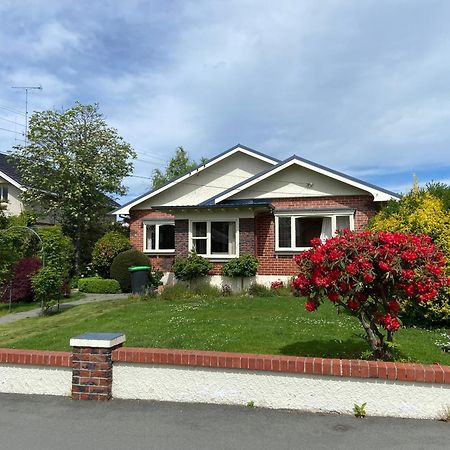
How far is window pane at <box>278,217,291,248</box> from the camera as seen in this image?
54.2ft

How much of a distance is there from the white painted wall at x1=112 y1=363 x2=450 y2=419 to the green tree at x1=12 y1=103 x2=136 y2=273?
19220 mm

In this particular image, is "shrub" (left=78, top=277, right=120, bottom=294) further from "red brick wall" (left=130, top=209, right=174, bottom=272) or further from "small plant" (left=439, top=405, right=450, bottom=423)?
"small plant" (left=439, top=405, right=450, bottom=423)

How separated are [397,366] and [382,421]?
517 millimetres

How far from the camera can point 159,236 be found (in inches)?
787

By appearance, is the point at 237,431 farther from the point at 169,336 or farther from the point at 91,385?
the point at 169,336

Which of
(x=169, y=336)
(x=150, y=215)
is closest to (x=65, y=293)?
(x=150, y=215)

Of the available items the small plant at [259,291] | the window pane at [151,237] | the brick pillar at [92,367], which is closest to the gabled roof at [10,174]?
the window pane at [151,237]

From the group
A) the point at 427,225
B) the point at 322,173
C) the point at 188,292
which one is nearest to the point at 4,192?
the point at 188,292

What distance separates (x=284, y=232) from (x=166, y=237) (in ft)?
18.9

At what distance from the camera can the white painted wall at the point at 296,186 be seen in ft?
53.7

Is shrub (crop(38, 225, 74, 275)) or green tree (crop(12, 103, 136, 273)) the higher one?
green tree (crop(12, 103, 136, 273))

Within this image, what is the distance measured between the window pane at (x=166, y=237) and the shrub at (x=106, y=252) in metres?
1.58

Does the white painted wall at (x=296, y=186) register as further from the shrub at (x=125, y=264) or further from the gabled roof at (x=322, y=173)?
the shrub at (x=125, y=264)

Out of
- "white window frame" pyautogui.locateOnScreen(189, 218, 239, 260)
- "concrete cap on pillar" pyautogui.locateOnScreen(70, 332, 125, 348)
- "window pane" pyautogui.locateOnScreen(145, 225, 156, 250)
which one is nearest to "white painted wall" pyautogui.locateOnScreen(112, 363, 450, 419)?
"concrete cap on pillar" pyautogui.locateOnScreen(70, 332, 125, 348)
